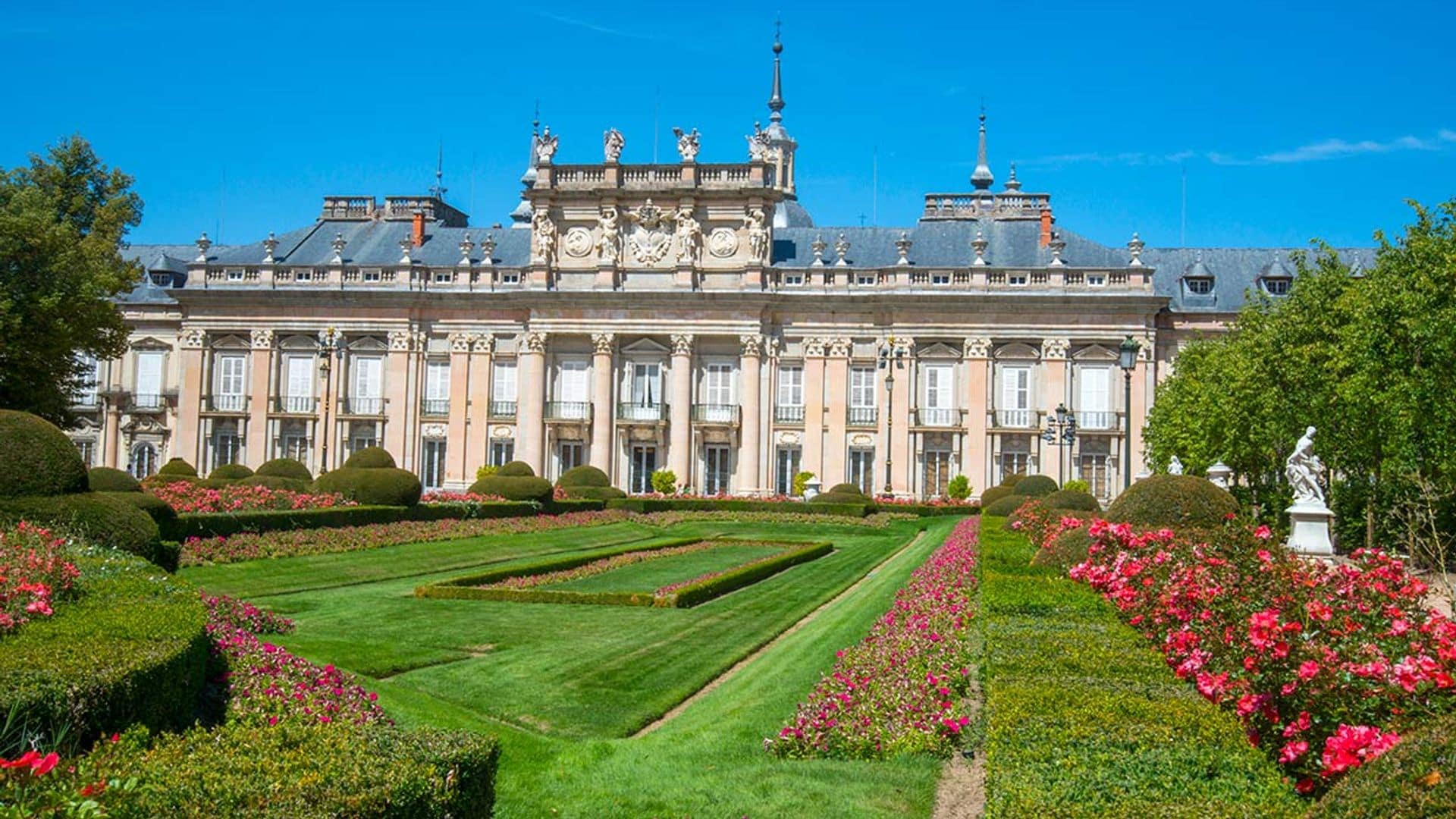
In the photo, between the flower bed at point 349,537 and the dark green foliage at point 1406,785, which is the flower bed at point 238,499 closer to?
the flower bed at point 349,537

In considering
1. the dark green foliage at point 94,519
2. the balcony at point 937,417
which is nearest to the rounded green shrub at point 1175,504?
the dark green foliage at point 94,519

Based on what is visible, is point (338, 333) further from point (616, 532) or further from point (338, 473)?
point (616, 532)

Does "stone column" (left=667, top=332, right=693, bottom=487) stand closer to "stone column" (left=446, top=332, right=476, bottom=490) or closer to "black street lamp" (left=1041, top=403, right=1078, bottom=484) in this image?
"stone column" (left=446, top=332, right=476, bottom=490)

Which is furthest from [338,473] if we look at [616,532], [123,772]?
[123,772]

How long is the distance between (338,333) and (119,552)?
41.3 m

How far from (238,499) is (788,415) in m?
27.4

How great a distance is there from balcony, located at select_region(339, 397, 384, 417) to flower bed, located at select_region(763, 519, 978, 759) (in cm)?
4398

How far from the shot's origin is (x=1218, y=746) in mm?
7152

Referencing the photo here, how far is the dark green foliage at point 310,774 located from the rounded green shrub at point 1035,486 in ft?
118

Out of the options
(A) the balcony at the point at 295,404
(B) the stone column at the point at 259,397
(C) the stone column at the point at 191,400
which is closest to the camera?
(B) the stone column at the point at 259,397

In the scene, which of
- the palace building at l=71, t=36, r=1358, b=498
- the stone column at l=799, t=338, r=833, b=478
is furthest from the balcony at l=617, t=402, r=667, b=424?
the stone column at l=799, t=338, r=833, b=478

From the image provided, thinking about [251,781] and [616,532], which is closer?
[251,781]

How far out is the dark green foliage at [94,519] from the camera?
16.1 meters

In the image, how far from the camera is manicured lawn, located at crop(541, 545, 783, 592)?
68.9 ft
